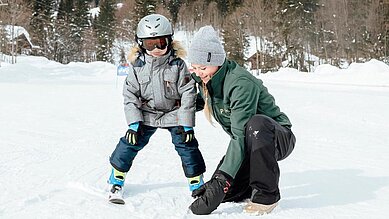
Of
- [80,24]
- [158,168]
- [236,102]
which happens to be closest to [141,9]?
[80,24]

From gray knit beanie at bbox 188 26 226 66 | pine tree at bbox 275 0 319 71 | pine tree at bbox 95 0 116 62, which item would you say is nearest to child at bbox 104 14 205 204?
gray knit beanie at bbox 188 26 226 66

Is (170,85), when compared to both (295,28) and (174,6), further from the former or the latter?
(174,6)

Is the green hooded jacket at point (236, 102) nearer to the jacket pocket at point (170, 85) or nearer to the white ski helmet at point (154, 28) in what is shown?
the jacket pocket at point (170, 85)

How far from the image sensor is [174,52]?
246cm

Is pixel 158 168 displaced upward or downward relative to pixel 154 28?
downward

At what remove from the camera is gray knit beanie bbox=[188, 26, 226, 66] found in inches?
80.0

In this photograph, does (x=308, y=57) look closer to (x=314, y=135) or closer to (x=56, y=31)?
(x=56, y=31)

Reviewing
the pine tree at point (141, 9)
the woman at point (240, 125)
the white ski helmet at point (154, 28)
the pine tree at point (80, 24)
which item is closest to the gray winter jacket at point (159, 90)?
the white ski helmet at point (154, 28)

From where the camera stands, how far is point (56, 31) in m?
40.1

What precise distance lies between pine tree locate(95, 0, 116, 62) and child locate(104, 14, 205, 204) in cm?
4067

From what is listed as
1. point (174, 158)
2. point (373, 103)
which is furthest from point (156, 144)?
point (373, 103)

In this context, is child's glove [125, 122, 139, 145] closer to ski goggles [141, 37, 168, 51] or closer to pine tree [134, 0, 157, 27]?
ski goggles [141, 37, 168, 51]

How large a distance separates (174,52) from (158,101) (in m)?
0.33

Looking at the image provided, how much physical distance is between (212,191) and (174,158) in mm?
1386
